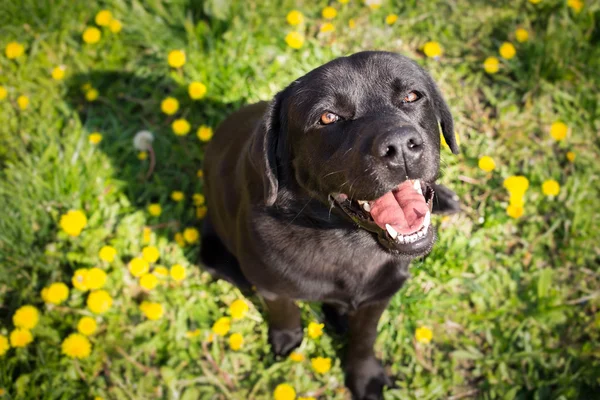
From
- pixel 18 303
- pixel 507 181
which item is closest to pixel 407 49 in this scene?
pixel 507 181

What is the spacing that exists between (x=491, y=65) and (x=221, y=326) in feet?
8.49

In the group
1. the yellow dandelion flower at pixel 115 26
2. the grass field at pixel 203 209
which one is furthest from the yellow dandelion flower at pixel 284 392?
the yellow dandelion flower at pixel 115 26

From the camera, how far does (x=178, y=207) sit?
3225 millimetres

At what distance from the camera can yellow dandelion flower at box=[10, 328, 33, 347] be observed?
265 centimetres

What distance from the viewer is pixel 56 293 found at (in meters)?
2.78

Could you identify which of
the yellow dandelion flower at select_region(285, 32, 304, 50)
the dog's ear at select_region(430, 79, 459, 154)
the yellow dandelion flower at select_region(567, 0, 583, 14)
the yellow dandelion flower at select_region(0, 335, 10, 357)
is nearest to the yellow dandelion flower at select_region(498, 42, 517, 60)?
the yellow dandelion flower at select_region(567, 0, 583, 14)

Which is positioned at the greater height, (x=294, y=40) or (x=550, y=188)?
(x=294, y=40)

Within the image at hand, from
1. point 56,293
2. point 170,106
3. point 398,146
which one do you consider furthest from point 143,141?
point 398,146

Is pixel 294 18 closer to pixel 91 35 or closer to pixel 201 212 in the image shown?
pixel 91 35

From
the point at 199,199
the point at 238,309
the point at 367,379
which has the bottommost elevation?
the point at 367,379

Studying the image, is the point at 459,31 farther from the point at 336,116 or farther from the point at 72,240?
the point at 72,240

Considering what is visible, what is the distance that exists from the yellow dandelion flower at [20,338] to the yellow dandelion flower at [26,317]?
0.12 feet

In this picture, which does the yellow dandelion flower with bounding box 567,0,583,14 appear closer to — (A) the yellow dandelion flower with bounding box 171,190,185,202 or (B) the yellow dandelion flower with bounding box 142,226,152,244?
(A) the yellow dandelion flower with bounding box 171,190,185,202

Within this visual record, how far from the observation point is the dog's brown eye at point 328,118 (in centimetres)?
194
